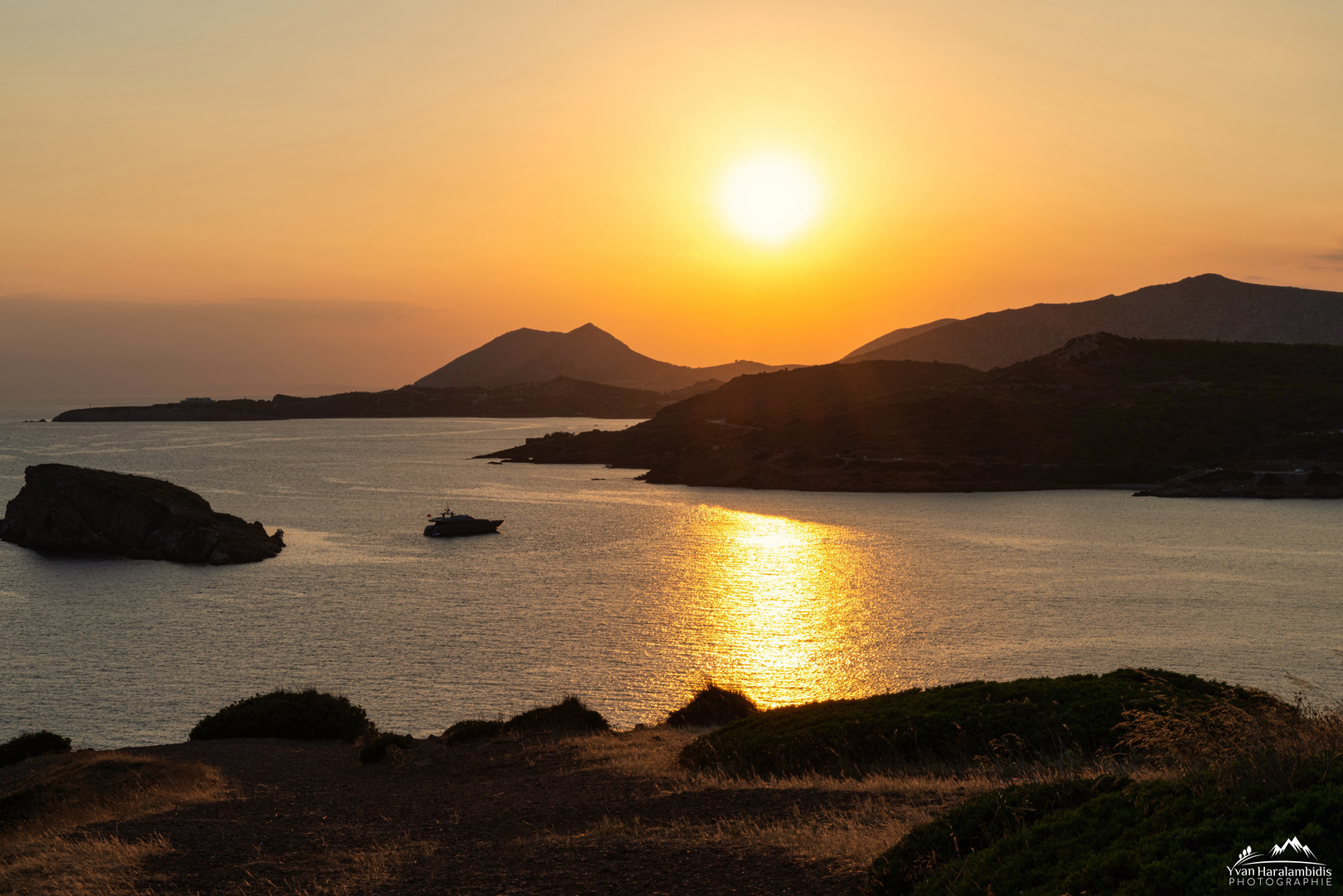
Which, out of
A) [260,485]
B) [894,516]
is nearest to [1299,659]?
[894,516]

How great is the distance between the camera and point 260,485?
158 metres

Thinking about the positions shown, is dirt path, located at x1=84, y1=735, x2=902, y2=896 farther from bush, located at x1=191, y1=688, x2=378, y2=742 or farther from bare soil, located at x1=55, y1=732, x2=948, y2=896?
bush, located at x1=191, y1=688, x2=378, y2=742

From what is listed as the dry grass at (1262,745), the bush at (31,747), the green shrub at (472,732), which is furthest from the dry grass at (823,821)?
the bush at (31,747)

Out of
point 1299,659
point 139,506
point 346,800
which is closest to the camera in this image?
point 346,800

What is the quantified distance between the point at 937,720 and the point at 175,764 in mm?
21572

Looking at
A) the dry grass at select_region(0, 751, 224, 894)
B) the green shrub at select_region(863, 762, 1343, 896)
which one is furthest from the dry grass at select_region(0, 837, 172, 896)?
the green shrub at select_region(863, 762, 1343, 896)

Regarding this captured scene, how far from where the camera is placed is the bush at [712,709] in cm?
3309

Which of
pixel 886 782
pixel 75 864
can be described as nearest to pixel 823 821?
pixel 886 782

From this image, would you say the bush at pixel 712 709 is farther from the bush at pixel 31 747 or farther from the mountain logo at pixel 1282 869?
the mountain logo at pixel 1282 869

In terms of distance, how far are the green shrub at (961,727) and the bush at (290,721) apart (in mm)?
15416

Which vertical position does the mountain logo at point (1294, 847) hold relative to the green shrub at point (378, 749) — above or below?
above

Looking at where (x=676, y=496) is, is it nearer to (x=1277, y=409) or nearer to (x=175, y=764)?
(x=1277, y=409)

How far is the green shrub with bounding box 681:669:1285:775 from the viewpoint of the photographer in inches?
872

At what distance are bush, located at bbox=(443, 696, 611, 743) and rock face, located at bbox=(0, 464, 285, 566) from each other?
215 feet
